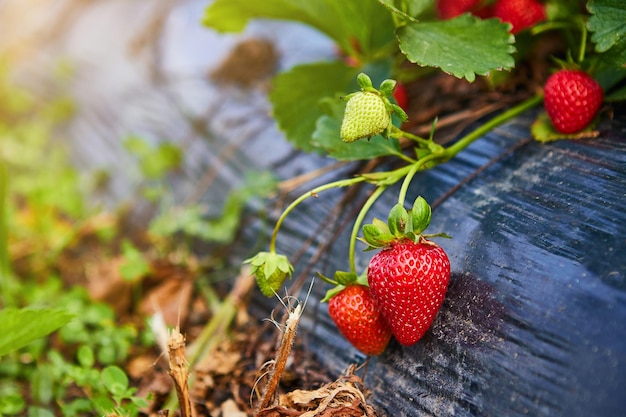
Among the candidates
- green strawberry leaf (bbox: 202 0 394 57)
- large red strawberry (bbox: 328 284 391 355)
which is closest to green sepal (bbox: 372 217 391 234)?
large red strawberry (bbox: 328 284 391 355)

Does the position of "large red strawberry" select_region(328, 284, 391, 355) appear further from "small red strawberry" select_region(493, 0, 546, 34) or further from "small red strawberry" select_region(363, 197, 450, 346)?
"small red strawberry" select_region(493, 0, 546, 34)

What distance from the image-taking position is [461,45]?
1077mm

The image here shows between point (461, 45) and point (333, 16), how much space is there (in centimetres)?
42

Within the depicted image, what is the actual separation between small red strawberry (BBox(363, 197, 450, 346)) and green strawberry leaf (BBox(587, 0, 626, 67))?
1.46 ft

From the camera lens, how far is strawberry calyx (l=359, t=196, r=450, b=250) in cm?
89

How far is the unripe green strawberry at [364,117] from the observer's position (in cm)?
91

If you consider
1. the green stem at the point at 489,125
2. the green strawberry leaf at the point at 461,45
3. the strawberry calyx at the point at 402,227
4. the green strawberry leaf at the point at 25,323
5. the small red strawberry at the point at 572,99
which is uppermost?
the green strawberry leaf at the point at 461,45

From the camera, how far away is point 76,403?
1115 millimetres

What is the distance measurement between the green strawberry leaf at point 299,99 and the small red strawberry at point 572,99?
49 cm

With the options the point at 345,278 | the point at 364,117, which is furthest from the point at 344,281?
the point at 364,117

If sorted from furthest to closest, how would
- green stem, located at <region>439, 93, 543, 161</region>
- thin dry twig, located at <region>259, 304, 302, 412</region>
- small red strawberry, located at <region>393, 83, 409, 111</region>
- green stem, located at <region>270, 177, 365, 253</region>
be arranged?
small red strawberry, located at <region>393, 83, 409, 111</region>, green stem, located at <region>439, 93, 543, 161</region>, green stem, located at <region>270, 177, 365, 253</region>, thin dry twig, located at <region>259, 304, 302, 412</region>

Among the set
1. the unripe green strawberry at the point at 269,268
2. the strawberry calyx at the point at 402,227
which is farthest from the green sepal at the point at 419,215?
the unripe green strawberry at the point at 269,268

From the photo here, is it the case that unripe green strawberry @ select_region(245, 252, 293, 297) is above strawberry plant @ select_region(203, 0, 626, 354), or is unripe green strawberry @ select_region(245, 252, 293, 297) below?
below

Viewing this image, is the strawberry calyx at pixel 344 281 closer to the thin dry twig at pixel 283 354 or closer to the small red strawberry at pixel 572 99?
the thin dry twig at pixel 283 354
